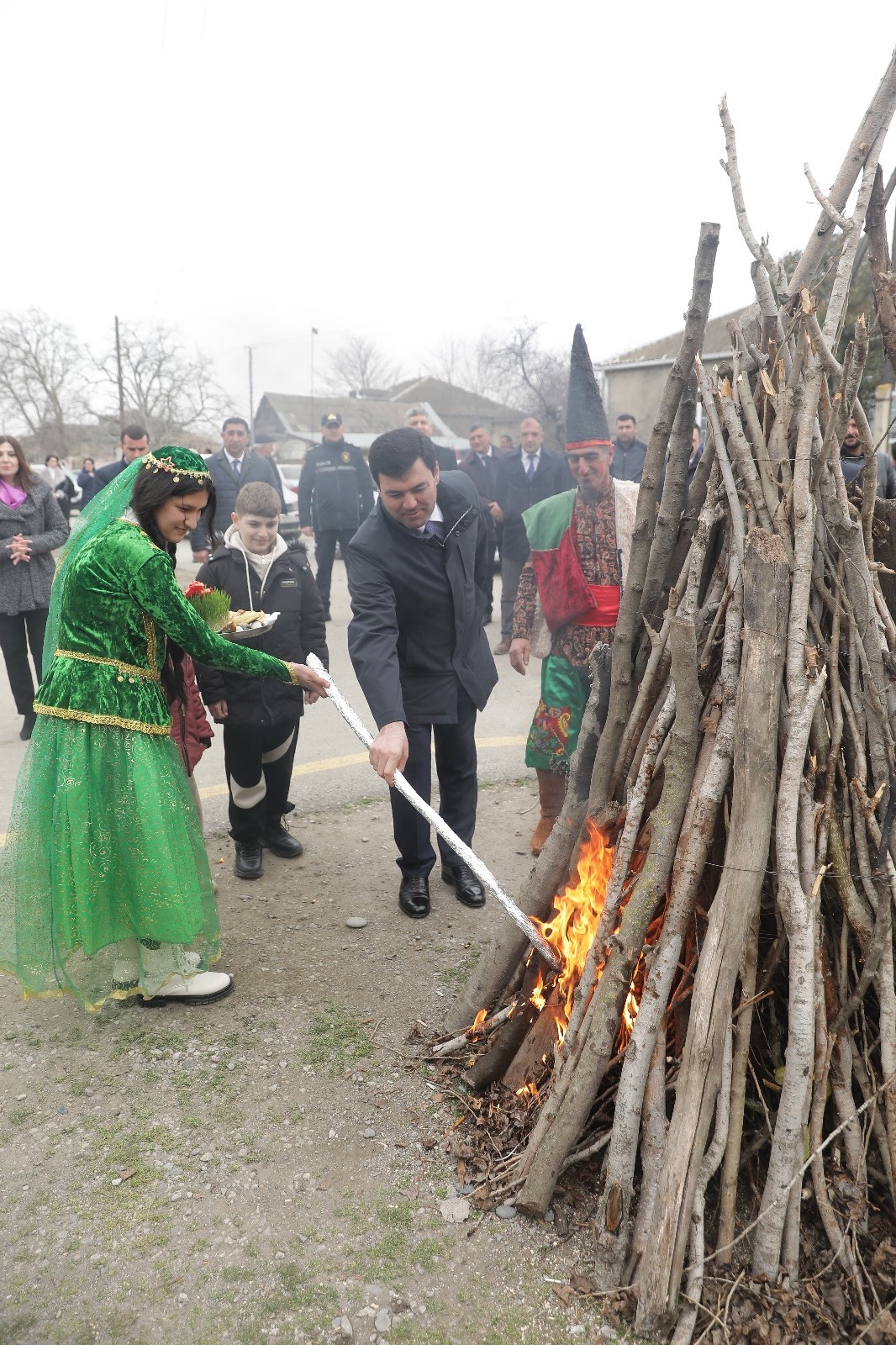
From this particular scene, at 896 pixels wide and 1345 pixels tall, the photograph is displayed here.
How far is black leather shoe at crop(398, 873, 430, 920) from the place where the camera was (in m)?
4.02

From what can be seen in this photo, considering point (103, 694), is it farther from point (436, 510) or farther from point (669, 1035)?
point (669, 1035)

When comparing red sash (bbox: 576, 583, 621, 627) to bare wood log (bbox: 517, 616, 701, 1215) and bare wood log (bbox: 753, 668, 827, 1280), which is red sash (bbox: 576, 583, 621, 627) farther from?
bare wood log (bbox: 753, 668, 827, 1280)

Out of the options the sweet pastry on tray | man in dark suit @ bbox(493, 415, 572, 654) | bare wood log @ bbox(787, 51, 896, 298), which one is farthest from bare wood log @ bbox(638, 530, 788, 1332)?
man in dark suit @ bbox(493, 415, 572, 654)

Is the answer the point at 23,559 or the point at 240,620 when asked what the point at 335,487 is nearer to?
the point at 23,559

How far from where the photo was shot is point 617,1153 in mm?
2211

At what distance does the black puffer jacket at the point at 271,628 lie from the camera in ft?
14.0

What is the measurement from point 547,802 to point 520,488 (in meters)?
5.41

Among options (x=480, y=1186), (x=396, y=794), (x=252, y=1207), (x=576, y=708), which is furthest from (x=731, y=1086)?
(x=576, y=708)

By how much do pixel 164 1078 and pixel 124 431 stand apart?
18.8ft

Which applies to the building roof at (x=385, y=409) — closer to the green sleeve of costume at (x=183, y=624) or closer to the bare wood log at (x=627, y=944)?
the green sleeve of costume at (x=183, y=624)

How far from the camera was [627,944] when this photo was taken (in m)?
2.32

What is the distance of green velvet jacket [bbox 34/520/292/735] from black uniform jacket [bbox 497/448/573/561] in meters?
6.12

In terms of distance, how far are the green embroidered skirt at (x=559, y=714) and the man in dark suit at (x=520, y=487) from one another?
14.4 feet

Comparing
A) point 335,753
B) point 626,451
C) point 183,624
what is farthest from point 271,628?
point 626,451
